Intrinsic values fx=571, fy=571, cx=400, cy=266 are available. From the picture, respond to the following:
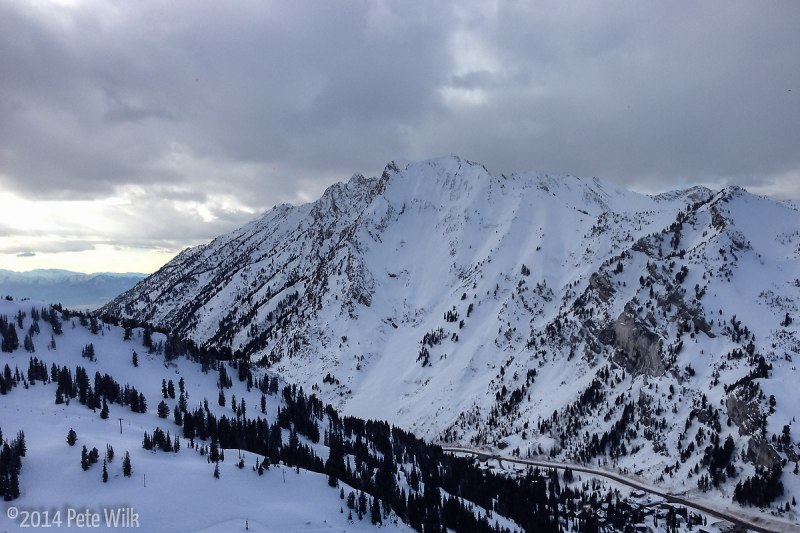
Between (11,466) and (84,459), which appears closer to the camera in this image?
(11,466)

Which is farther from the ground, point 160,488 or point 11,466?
point 11,466

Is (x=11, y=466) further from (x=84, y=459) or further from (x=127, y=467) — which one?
(x=127, y=467)

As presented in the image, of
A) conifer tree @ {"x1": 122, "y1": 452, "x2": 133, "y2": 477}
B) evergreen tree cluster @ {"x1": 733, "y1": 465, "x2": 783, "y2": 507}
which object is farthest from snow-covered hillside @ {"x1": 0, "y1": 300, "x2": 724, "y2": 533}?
evergreen tree cluster @ {"x1": 733, "y1": 465, "x2": 783, "y2": 507}

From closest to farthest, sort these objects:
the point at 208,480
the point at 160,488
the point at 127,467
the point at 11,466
A: 1. the point at 11,466
2. the point at 160,488
3. the point at 127,467
4. the point at 208,480

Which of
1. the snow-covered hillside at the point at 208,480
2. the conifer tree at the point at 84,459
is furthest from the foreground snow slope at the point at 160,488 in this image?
the conifer tree at the point at 84,459

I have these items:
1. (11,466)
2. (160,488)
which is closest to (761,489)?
(160,488)

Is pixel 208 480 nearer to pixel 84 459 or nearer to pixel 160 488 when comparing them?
pixel 160 488

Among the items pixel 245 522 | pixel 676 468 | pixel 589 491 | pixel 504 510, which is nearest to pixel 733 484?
→ pixel 676 468

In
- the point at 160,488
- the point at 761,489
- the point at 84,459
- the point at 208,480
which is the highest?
Result: the point at 84,459

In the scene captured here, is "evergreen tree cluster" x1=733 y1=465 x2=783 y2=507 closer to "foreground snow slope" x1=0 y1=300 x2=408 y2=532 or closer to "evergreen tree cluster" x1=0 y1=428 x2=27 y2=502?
"foreground snow slope" x1=0 y1=300 x2=408 y2=532

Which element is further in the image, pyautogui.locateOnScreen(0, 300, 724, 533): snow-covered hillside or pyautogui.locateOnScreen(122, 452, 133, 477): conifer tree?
pyautogui.locateOnScreen(122, 452, 133, 477): conifer tree

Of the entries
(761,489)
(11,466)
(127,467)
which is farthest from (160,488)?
(761,489)

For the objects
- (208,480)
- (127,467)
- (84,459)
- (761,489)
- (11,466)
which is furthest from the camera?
(761,489)

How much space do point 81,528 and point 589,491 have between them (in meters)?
153
